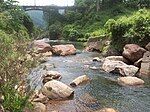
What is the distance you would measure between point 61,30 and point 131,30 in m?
42.9

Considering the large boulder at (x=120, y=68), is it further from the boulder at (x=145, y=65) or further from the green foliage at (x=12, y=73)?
the green foliage at (x=12, y=73)

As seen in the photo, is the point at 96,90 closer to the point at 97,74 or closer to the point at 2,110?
the point at 97,74

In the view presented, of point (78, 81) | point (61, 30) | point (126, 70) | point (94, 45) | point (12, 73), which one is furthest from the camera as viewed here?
point (61, 30)

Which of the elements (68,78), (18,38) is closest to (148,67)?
(68,78)

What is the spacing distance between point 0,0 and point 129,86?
18144mm

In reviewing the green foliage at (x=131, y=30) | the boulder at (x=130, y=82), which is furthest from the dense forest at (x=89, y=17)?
the boulder at (x=130, y=82)

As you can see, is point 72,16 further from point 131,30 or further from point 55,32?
point 131,30

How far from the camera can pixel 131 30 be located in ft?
90.5

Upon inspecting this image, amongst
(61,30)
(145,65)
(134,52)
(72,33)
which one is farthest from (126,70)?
(61,30)

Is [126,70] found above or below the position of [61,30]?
above

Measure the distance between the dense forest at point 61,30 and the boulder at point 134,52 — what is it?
184 centimetres

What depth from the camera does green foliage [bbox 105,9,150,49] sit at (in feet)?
85.9

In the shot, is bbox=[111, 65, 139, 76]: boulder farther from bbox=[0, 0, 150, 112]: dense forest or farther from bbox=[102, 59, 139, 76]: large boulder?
bbox=[0, 0, 150, 112]: dense forest

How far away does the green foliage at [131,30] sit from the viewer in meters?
26.2
